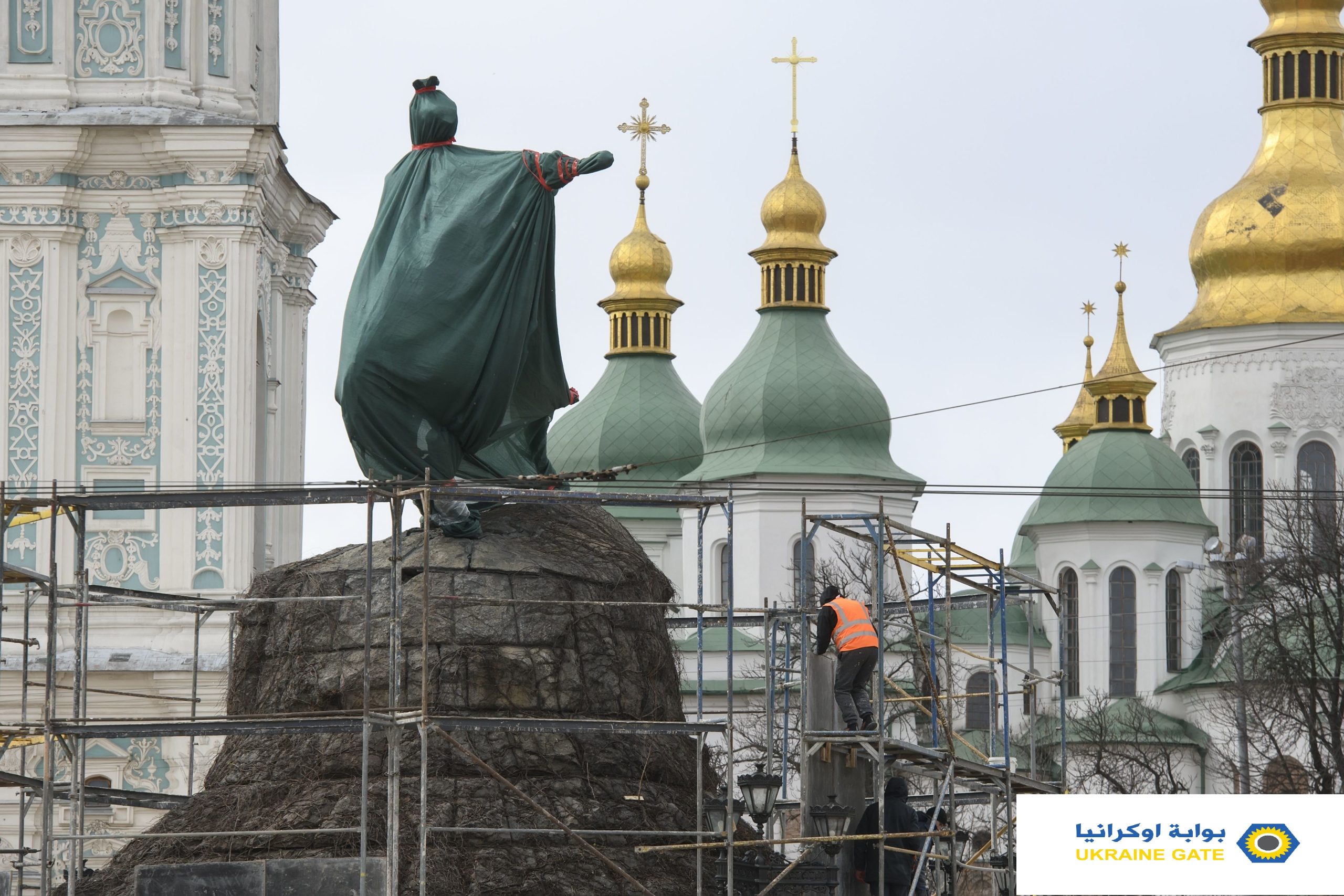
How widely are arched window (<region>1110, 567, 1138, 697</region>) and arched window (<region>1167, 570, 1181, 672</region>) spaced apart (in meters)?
0.66

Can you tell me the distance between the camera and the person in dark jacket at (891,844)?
20219mm

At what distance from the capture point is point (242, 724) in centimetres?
1770

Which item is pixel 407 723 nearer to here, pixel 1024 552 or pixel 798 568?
pixel 798 568

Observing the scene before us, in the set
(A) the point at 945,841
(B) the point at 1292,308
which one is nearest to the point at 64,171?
(A) the point at 945,841

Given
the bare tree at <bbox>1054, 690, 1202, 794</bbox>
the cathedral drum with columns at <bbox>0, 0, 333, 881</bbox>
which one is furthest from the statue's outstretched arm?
the bare tree at <bbox>1054, 690, 1202, 794</bbox>

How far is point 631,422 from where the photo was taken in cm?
6781

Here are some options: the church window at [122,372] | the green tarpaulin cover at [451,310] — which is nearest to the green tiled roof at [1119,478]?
the church window at [122,372]

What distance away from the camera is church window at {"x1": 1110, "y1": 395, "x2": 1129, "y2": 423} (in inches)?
2571

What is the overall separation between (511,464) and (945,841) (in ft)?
16.8

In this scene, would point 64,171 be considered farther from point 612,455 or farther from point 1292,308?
point 1292,308

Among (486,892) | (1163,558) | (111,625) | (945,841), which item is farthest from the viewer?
(1163,558)

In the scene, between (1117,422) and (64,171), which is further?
(1117,422)

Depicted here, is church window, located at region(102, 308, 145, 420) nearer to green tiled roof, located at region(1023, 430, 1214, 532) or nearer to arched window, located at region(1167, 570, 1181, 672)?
green tiled roof, located at region(1023, 430, 1214, 532)

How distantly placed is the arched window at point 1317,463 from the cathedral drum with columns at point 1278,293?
0.10 feet
